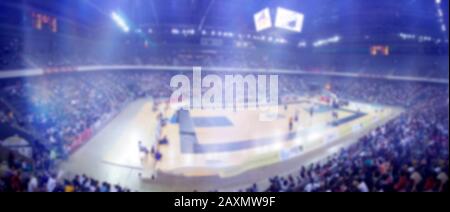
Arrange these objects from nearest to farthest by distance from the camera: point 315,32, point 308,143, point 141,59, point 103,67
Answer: point 308,143
point 103,67
point 141,59
point 315,32

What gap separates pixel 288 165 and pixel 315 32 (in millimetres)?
34184

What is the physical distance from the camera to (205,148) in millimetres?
13094

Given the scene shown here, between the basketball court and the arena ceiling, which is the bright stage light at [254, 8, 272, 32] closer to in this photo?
the arena ceiling

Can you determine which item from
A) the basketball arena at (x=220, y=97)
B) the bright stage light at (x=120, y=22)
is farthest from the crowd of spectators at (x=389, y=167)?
the bright stage light at (x=120, y=22)

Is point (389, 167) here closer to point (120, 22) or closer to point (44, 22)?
point (44, 22)

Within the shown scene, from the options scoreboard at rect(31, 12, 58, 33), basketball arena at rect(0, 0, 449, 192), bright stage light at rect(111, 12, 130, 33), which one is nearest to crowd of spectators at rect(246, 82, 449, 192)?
basketball arena at rect(0, 0, 449, 192)

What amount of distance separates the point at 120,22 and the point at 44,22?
21.8 feet

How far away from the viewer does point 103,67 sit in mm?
23828

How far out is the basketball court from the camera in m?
9.48

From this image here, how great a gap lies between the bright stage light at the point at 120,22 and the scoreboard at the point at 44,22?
4396 millimetres

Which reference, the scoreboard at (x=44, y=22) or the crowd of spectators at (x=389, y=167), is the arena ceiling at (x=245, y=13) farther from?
the crowd of spectators at (x=389, y=167)

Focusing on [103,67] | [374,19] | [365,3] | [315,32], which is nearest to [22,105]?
[103,67]

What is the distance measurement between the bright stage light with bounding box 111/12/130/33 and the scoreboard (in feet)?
14.4

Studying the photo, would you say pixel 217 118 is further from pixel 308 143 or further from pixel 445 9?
pixel 445 9
